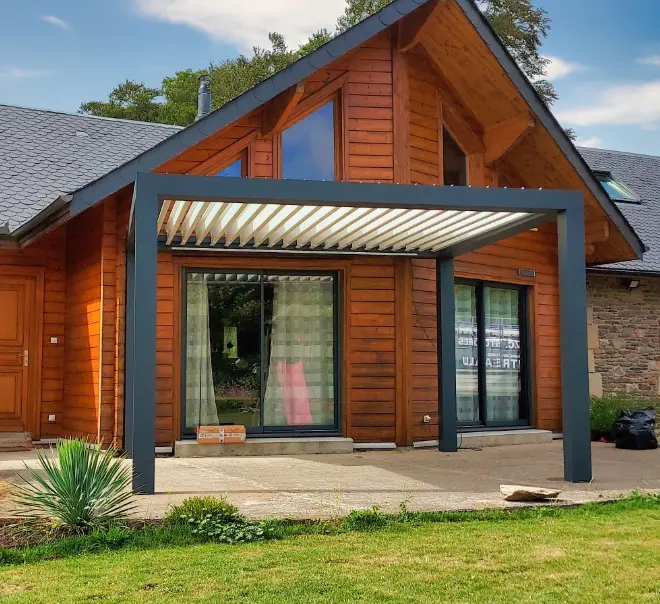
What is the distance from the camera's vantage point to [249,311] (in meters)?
10.7

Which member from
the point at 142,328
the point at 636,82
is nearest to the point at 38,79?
the point at 636,82

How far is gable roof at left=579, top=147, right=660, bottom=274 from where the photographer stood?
48.2 ft

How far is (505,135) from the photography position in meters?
11.6

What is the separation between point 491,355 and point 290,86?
499 centimetres

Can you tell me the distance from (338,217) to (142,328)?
240cm

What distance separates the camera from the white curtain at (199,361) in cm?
1035

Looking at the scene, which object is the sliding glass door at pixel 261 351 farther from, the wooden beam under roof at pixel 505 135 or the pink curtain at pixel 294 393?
the wooden beam under roof at pixel 505 135

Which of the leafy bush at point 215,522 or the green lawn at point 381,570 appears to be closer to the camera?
the green lawn at point 381,570

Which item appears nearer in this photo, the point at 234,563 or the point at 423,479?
the point at 234,563

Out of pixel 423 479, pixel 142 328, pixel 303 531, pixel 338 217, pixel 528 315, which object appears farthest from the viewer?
pixel 528 315

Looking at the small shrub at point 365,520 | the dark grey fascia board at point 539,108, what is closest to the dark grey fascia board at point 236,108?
the dark grey fascia board at point 539,108

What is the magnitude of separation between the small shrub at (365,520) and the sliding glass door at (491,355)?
6346 mm

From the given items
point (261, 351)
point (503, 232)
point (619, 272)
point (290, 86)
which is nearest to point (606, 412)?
point (619, 272)

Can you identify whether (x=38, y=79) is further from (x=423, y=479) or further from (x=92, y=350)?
(x=423, y=479)
